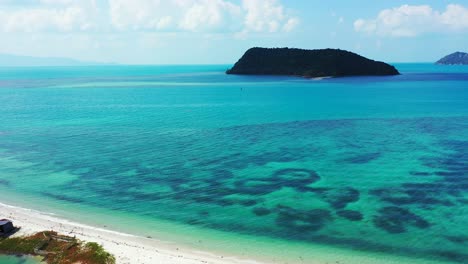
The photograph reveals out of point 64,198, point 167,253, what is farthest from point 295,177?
point 64,198

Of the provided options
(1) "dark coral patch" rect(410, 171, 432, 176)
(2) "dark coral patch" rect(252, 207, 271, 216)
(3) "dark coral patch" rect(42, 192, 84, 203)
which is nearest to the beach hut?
(3) "dark coral patch" rect(42, 192, 84, 203)

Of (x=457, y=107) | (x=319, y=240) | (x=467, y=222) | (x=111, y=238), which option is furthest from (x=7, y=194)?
(x=457, y=107)

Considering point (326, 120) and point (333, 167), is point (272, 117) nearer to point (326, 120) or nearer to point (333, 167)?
point (326, 120)

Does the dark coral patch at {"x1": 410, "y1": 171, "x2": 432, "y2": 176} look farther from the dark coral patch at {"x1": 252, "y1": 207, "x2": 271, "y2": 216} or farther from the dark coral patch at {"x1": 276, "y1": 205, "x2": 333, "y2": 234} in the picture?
the dark coral patch at {"x1": 252, "y1": 207, "x2": 271, "y2": 216}

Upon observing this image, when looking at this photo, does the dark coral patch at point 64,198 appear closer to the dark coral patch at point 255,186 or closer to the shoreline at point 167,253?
the shoreline at point 167,253

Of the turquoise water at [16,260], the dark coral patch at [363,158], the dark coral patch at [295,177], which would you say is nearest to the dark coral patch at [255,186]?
the dark coral patch at [295,177]
